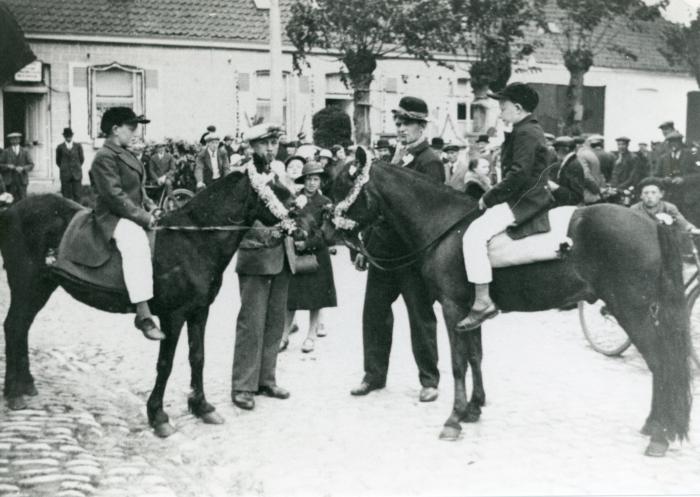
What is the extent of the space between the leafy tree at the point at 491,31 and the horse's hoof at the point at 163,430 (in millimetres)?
16573

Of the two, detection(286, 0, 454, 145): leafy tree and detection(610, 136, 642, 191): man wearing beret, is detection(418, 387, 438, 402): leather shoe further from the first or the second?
detection(286, 0, 454, 145): leafy tree

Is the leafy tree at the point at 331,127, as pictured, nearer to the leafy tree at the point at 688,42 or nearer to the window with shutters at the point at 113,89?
the window with shutters at the point at 113,89

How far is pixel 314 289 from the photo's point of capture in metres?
9.88

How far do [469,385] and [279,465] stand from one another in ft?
8.75

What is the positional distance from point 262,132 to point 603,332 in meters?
4.87

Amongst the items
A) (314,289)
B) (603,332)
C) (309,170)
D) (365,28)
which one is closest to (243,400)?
(314,289)

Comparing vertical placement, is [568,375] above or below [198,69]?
below

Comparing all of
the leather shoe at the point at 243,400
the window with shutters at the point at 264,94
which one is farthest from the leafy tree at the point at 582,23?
the leather shoe at the point at 243,400

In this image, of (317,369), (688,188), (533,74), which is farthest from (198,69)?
(317,369)

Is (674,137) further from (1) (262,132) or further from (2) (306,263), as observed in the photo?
(1) (262,132)

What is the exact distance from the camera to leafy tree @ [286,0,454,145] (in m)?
20.5

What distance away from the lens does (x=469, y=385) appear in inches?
320

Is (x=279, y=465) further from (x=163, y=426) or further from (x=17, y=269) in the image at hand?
(x=17, y=269)

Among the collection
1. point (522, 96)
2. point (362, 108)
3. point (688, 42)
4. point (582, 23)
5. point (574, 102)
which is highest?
point (582, 23)
